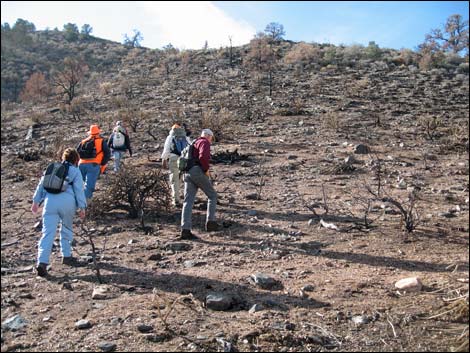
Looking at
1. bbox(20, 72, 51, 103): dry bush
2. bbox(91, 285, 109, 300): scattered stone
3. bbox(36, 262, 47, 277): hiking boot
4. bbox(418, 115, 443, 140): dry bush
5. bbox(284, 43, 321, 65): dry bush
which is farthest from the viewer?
bbox(284, 43, 321, 65): dry bush

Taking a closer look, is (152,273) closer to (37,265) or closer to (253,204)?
(37,265)

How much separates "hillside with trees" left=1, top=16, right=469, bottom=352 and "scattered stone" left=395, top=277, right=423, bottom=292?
1cm

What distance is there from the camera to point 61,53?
35281 mm

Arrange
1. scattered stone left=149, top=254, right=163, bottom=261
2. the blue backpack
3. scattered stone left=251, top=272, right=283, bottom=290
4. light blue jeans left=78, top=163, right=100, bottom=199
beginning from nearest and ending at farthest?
scattered stone left=251, top=272, right=283, bottom=290 → scattered stone left=149, top=254, right=163, bottom=261 → light blue jeans left=78, top=163, right=100, bottom=199 → the blue backpack

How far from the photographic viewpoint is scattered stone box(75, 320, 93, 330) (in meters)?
3.70

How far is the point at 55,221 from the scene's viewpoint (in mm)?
4969

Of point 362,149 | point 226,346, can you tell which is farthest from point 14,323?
point 362,149

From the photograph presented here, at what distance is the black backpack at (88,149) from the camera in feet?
23.8

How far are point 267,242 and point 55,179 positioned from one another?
2.61 metres

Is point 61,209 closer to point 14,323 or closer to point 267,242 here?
point 14,323

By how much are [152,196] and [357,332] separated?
14.3 feet

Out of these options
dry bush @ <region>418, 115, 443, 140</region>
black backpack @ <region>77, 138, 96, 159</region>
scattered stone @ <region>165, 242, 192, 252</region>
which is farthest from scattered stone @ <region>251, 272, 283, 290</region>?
dry bush @ <region>418, 115, 443, 140</region>

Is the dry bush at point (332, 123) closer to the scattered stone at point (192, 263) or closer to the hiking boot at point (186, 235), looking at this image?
the hiking boot at point (186, 235)

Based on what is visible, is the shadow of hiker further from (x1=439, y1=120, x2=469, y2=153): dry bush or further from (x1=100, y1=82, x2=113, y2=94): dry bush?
(x1=100, y1=82, x2=113, y2=94): dry bush
